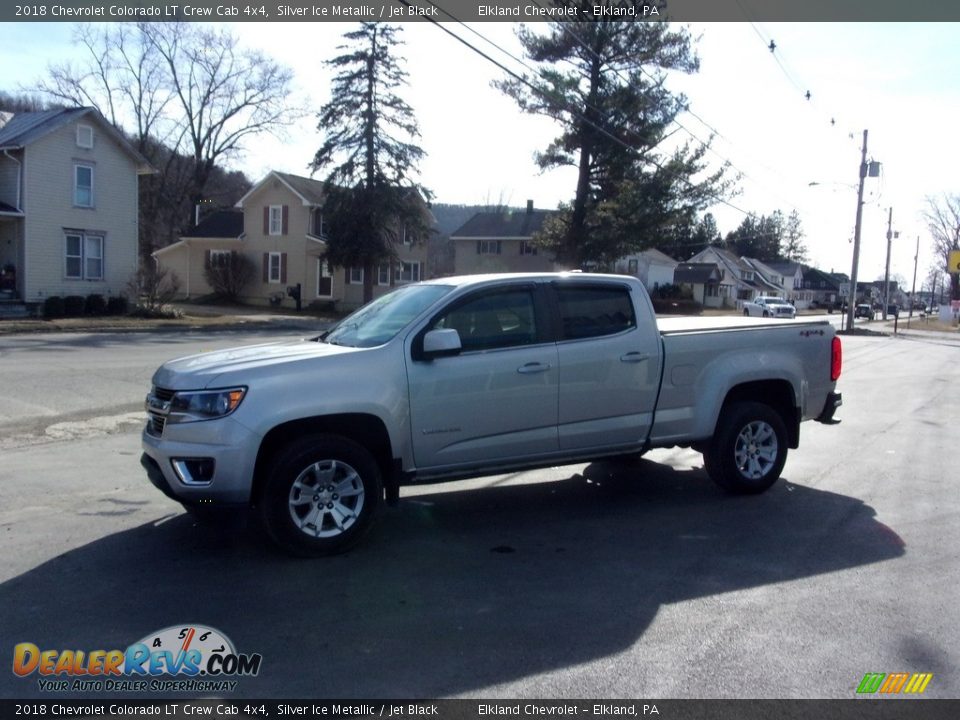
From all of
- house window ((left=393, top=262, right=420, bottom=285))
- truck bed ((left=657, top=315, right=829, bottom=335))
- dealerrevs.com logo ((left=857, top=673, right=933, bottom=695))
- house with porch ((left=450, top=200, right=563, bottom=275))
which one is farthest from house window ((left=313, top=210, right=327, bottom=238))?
dealerrevs.com logo ((left=857, top=673, right=933, bottom=695))

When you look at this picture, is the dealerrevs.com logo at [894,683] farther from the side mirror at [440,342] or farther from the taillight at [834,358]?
the taillight at [834,358]

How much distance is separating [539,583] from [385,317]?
246 cm

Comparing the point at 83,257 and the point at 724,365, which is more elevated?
the point at 83,257

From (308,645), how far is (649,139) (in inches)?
1388

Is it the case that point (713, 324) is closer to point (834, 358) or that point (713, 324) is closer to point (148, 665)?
point (834, 358)

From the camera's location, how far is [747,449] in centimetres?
782

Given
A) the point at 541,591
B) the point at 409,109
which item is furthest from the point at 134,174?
the point at 541,591

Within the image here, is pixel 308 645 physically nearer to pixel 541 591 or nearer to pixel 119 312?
pixel 541 591

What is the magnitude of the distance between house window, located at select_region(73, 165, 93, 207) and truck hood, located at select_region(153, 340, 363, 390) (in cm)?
3091

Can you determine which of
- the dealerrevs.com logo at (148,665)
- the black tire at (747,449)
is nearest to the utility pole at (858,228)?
the black tire at (747,449)

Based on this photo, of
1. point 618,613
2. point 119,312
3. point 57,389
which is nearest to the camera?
point 618,613

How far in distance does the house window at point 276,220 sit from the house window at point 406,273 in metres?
6.69

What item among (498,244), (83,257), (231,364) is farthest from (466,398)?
(498,244)

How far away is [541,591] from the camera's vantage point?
541 centimetres
